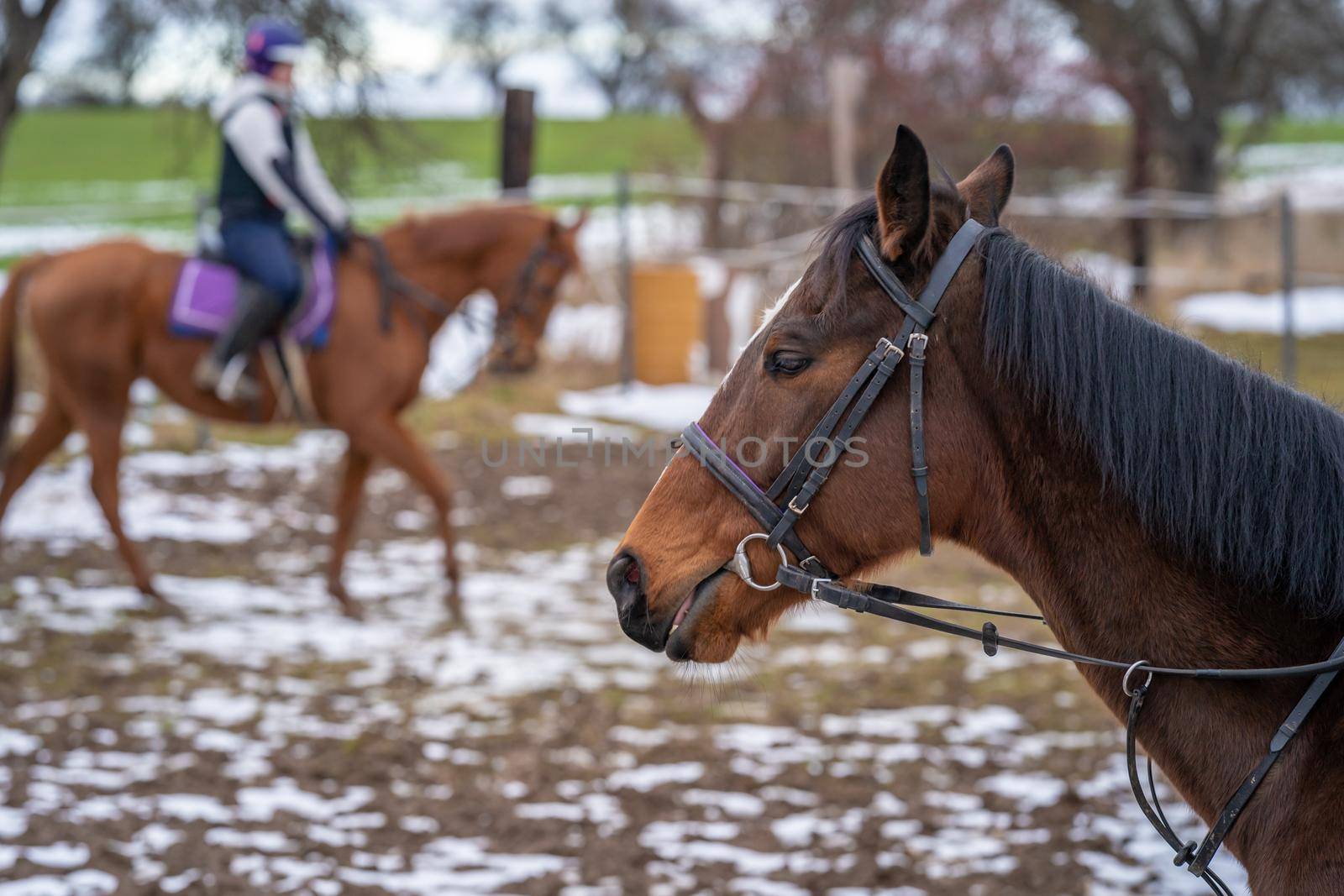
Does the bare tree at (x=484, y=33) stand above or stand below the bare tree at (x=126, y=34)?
above

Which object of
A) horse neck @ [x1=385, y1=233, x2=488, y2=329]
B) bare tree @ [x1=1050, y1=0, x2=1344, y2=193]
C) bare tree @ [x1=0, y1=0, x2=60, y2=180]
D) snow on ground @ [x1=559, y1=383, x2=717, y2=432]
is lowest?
snow on ground @ [x1=559, y1=383, x2=717, y2=432]

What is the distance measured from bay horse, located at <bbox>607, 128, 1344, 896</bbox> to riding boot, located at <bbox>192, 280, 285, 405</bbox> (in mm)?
Answer: 4877

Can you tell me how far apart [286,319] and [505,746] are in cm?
307

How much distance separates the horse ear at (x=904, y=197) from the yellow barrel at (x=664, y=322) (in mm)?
9982

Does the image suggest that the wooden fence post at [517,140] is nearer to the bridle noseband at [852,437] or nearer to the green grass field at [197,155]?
the green grass field at [197,155]

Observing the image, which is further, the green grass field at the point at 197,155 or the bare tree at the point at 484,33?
the bare tree at the point at 484,33

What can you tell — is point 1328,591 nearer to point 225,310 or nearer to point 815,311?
point 815,311

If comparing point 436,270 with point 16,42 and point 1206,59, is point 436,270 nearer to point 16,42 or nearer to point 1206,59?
point 16,42

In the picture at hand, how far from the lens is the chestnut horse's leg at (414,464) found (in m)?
6.62

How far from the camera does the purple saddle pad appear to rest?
21.6ft

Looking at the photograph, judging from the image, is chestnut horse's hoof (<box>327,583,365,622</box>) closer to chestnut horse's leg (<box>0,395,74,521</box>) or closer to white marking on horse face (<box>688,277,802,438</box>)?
chestnut horse's leg (<box>0,395,74,521</box>)

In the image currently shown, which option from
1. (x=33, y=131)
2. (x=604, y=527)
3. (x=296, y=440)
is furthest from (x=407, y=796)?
(x=33, y=131)

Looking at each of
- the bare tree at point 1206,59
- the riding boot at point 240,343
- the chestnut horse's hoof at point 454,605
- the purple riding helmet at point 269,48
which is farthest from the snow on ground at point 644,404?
the bare tree at point 1206,59

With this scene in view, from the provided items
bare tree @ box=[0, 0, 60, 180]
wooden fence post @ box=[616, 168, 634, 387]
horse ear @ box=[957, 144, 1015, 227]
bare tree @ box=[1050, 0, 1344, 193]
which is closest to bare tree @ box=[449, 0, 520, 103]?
bare tree @ box=[1050, 0, 1344, 193]
